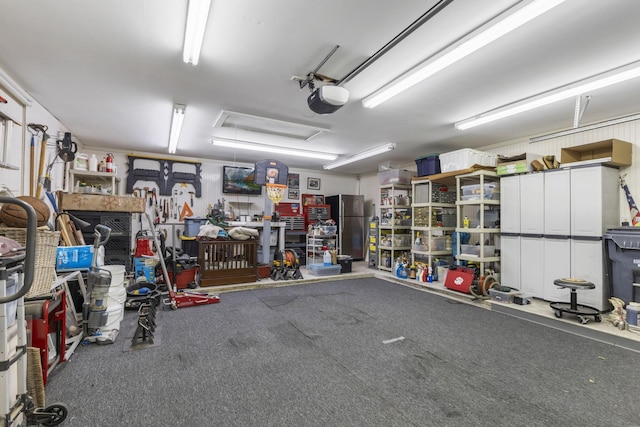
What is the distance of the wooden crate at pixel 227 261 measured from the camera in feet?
16.7

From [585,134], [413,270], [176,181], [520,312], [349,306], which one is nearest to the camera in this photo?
[520,312]

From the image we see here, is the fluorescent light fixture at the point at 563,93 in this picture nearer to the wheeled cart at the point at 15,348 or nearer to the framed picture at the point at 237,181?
the wheeled cart at the point at 15,348

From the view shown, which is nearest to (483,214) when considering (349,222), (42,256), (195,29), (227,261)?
(349,222)

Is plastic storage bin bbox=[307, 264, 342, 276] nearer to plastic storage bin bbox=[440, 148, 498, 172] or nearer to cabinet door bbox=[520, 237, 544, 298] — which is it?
plastic storage bin bbox=[440, 148, 498, 172]

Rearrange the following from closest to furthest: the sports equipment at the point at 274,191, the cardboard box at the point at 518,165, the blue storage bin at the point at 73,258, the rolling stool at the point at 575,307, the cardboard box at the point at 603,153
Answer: the blue storage bin at the point at 73,258 < the rolling stool at the point at 575,307 < the cardboard box at the point at 603,153 < the cardboard box at the point at 518,165 < the sports equipment at the point at 274,191

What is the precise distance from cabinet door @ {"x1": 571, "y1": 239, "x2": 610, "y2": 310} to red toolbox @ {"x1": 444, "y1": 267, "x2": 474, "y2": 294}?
4.40 feet

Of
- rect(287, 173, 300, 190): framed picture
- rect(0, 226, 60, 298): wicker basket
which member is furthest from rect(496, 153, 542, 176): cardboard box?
rect(0, 226, 60, 298): wicker basket

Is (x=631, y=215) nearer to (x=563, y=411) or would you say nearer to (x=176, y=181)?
(x=563, y=411)

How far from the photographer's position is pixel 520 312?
3.90 metres

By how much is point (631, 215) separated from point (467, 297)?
8.29ft

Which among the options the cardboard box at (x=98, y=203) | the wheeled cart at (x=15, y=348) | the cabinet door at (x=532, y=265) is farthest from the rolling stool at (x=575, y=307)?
the cardboard box at (x=98, y=203)

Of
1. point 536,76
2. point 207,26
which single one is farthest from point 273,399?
point 536,76

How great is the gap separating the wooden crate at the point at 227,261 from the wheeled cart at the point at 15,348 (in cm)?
339

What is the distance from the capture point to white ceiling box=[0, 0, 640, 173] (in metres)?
2.21
